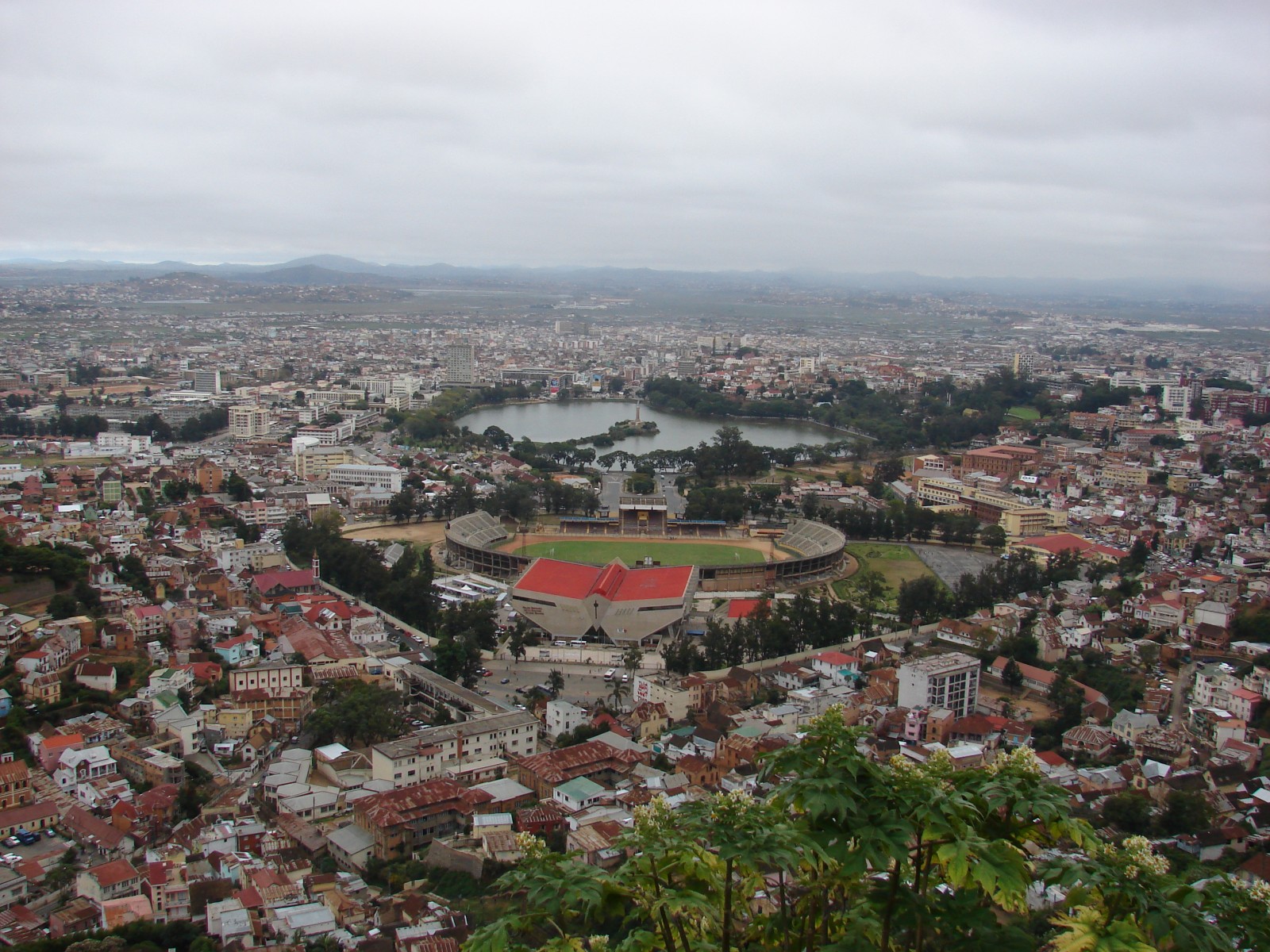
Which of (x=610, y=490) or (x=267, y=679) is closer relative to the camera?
(x=267, y=679)

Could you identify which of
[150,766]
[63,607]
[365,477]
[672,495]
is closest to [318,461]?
[365,477]

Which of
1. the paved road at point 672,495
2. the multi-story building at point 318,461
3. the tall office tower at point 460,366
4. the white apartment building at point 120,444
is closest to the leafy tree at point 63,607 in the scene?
the paved road at point 672,495

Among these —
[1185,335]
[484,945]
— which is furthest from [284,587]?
[1185,335]

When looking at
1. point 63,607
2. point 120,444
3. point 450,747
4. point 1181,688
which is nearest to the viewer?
point 450,747

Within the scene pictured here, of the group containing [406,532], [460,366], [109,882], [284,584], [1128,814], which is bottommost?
[406,532]

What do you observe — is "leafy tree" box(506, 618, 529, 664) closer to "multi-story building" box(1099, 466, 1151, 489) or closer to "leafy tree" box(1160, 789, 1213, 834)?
"leafy tree" box(1160, 789, 1213, 834)

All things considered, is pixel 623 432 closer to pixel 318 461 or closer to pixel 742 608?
pixel 318 461
